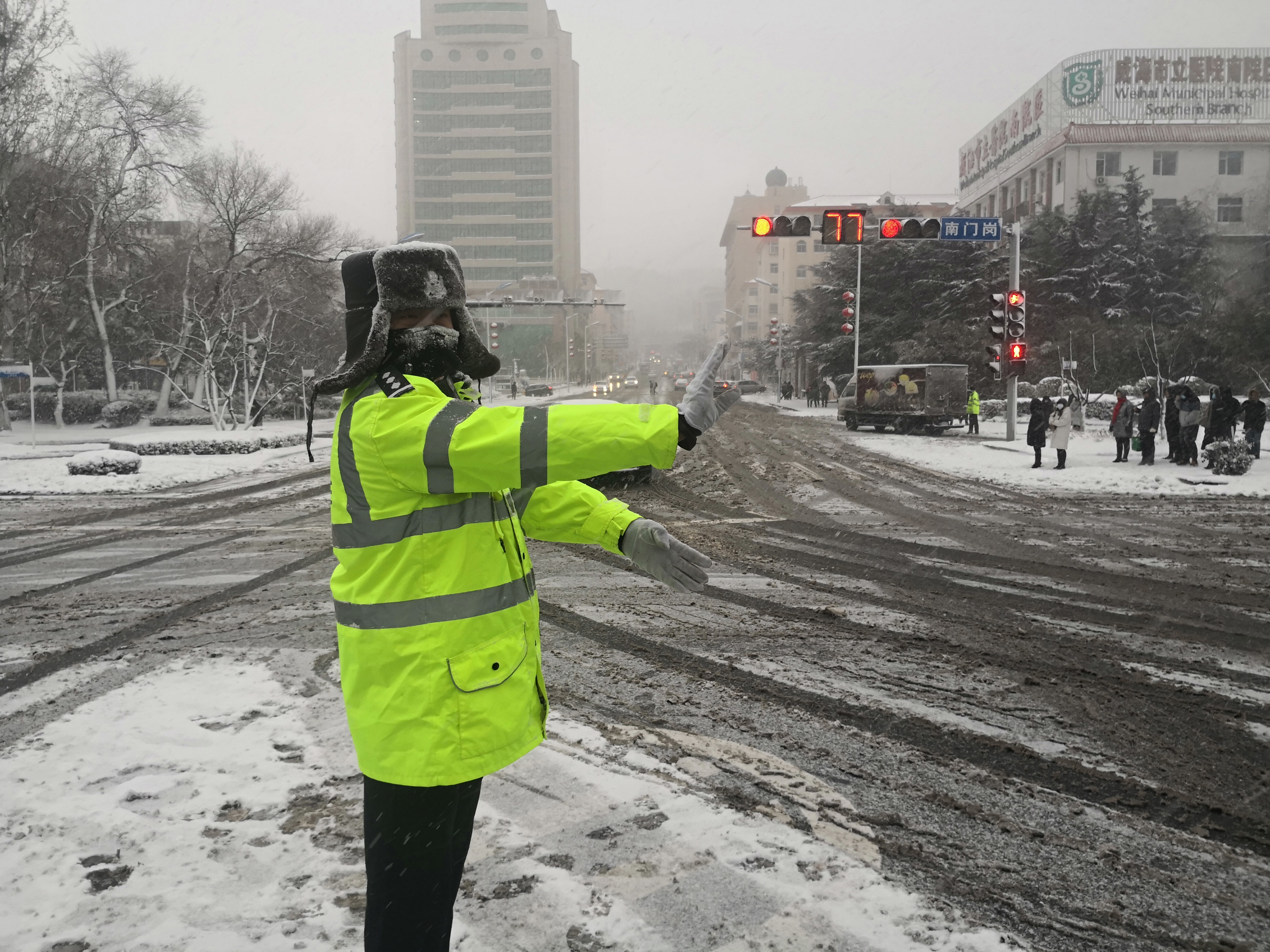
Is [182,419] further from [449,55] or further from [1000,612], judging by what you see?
[449,55]

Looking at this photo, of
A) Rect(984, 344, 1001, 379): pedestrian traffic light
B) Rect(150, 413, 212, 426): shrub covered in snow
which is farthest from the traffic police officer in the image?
Rect(150, 413, 212, 426): shrub covered in snow

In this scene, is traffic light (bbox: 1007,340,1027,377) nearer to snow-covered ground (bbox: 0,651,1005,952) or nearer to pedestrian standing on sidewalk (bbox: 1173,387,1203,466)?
pedestrian standing on sidewalk (bbox: 1173,387,1203,466)

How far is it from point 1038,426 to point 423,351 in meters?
18.4

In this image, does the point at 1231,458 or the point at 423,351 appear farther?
the point at 1231,458

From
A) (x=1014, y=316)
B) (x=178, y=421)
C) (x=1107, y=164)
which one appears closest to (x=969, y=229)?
(x=1014, y=316)

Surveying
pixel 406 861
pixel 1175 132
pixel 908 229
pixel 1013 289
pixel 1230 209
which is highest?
pixel 1175 132

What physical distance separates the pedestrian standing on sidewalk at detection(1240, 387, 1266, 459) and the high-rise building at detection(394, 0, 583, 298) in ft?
399

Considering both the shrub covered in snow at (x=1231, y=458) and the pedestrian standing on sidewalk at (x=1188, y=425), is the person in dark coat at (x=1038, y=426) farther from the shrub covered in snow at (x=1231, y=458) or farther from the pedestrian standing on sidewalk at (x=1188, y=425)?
the shrub covered in snow at (x=1231, y=458)

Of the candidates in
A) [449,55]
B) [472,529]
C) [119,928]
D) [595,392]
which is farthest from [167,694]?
[449,55]

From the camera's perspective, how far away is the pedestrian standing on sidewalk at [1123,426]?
57.7 ft

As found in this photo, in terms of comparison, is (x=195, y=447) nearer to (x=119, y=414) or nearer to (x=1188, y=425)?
(x=119, y=414)

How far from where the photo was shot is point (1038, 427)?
1830 centimetres

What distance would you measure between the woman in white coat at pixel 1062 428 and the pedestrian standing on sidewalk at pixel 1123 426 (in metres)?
0.96

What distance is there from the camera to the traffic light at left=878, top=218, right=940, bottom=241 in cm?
1858
